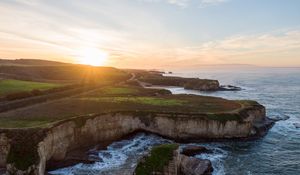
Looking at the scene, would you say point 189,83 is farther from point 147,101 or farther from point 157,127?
point 157,127

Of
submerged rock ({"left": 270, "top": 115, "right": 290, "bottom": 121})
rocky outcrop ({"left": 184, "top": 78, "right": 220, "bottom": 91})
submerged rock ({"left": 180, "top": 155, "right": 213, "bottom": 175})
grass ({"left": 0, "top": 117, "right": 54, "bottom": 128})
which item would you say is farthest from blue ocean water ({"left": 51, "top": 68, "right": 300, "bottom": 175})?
rocky outcrop ({"left": 184, "top": 78, "right": 220, "bottom": 91})

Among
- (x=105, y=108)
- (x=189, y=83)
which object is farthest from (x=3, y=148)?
(x=189, y=83)

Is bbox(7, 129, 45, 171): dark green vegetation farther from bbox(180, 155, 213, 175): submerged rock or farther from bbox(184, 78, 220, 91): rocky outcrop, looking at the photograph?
bbox(184, 78, 220, 91): rocky outcrop

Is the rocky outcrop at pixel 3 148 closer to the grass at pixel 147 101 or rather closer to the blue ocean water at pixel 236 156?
the blue ocean water at pixel 236 156

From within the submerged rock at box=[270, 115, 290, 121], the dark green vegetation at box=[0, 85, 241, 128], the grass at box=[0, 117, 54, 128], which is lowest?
the submerged rock at box=[270, 115, 290, 121]

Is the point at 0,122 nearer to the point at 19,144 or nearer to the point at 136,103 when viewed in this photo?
the point at 19,144

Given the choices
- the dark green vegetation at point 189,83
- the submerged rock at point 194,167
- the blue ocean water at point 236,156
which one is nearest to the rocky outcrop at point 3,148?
the blue ocean water at point 236,156
